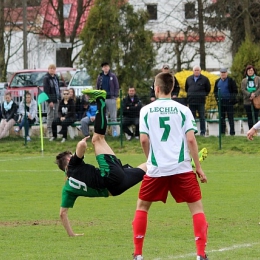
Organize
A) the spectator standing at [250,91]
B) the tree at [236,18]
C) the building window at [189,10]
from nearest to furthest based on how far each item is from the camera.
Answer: the spectator standing at [250,91] < the tree at [236,18] < the building window at [189,10]

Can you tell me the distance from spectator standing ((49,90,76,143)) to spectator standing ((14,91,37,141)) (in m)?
0.85

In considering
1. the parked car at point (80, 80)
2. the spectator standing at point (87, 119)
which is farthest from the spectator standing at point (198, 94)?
the parked car at point (80, 80)

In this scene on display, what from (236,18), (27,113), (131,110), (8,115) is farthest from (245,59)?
(236,18)

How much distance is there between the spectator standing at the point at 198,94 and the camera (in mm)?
22422

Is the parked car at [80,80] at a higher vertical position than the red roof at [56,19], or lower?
lower

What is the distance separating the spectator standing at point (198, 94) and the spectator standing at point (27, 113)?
180 inches

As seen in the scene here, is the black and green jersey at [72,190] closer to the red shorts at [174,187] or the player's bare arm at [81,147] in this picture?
the player's bare arm at [81,147]

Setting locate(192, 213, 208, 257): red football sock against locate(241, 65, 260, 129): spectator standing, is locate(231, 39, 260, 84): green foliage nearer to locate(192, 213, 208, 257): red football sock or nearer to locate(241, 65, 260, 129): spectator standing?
locate(241, 65, 260, 129): spectator standing

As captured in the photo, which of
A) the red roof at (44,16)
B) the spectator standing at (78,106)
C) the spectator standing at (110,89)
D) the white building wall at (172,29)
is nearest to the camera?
the spectator standing at (110,89)

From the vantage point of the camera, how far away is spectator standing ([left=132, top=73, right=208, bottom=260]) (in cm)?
795

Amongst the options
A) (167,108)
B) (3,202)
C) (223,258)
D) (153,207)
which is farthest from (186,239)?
(3,202)

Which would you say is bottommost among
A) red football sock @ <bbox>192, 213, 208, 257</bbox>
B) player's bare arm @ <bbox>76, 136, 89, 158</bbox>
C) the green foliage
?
red football sock @ <bbox>192, 213, 208, 257</bbox>

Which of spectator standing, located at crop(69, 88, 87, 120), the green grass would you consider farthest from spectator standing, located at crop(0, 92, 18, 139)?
the green grass

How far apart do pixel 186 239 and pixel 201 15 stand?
26694 millimetres
